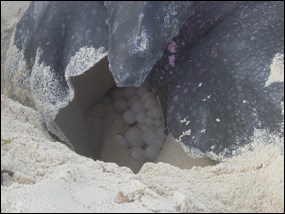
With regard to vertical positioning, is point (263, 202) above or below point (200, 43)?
below

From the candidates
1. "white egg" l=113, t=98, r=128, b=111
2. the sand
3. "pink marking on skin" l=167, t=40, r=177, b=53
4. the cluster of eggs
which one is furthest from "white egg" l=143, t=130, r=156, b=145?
the sand

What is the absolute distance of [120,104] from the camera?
5.24 feet

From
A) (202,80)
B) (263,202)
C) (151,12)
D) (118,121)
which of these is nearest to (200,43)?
(202,80)

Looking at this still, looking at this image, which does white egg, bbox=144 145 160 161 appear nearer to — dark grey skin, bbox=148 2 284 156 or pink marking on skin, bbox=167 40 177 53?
dark grey skin, bbox=148 2 284 156

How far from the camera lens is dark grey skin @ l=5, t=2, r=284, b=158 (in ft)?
3.66

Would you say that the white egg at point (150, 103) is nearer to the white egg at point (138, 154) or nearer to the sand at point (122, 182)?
the white egg at point (138, 154)

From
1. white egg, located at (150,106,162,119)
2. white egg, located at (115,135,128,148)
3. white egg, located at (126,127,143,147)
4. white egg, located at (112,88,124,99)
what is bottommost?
white egg, located at (115,135,128,148)

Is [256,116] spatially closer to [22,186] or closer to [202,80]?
[202,80]

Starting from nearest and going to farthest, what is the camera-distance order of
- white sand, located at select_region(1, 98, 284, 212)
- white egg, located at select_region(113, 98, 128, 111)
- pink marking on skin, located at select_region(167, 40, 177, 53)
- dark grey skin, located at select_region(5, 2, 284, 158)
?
white sand, located at select_region(1, 98, 284, 212) → dark grey skin, located at select_region(5, 2, 284, 158) → pink marking on skin, located at select_region(167, 40, 177, 53) → white egg, located at select_region(113, 98, 128, 111)

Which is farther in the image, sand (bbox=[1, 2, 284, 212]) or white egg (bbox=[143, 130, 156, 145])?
white egg (bbox=[143, 130, 156, 145])

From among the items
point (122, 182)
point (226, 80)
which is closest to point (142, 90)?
point (226, 80)

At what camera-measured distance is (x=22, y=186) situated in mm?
834

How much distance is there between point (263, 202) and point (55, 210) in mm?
370

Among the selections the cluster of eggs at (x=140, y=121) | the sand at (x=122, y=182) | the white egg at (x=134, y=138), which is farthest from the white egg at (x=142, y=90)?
the sand at (x=122, y=182)
